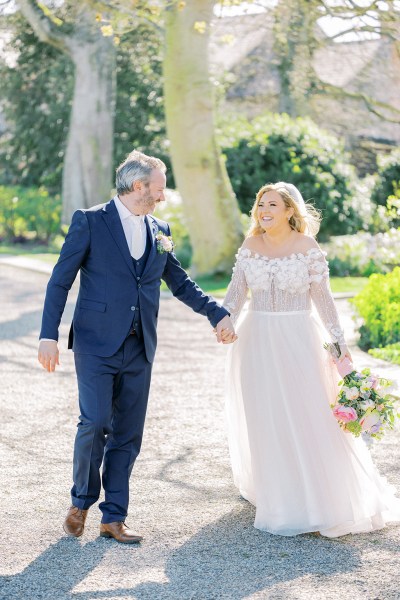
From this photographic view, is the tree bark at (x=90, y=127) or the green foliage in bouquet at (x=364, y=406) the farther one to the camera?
the tree bark at (x=90, y=127)

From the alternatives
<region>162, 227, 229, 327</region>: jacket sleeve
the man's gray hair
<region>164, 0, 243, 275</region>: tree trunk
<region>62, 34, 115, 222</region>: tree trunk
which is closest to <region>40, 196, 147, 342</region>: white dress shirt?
the man's gray hair

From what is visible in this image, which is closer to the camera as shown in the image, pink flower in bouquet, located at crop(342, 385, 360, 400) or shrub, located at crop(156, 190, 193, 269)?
pink flower in bouquet, located at crop(342, 385, 360, 400)

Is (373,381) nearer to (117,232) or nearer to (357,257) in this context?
(117,232)

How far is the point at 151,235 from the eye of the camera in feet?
17.0

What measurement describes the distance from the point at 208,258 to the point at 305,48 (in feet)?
24.2

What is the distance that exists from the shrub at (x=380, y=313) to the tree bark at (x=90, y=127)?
46.3 feet

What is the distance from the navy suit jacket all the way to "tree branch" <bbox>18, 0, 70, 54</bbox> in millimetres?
16631

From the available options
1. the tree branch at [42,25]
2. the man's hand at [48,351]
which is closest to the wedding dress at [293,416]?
the man's hand at [48,351]

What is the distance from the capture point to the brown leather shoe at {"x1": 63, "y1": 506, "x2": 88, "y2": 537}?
4.95m

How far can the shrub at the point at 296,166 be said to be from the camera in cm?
1917

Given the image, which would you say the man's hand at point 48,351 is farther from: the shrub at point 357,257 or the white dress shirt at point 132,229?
the shrub at point 357,257

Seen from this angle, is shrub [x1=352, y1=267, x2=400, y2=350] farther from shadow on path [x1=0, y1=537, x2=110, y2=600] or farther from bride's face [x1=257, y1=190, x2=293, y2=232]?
shadow on path [x1=0, y1=537, x2=110, y2=600]

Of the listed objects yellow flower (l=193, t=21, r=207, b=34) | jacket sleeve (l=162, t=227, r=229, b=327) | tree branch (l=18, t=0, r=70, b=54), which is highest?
tree branch (l=18, t=0, r=70, b=54)

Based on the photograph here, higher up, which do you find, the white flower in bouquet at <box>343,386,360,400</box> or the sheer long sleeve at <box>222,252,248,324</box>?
the sheer long sleeve at <box>222,252,248,324</box>
